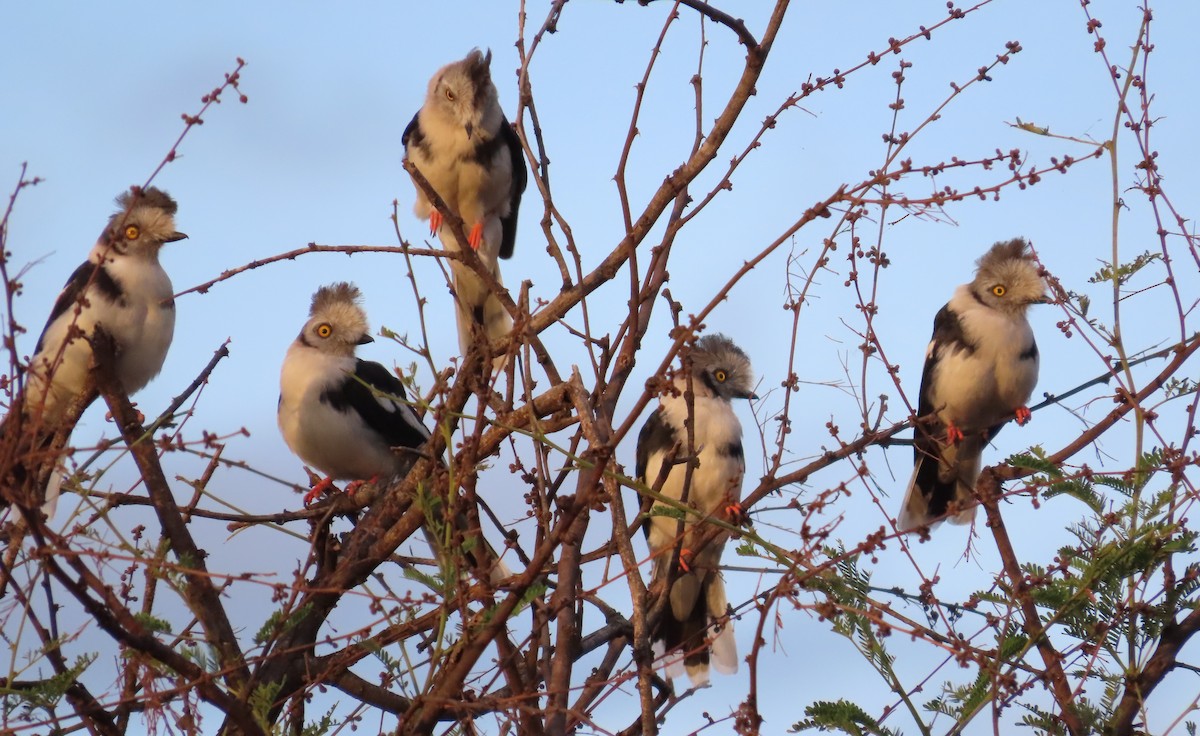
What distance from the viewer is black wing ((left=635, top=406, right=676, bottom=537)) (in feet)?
24.3

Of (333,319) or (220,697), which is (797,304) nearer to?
(220,697)

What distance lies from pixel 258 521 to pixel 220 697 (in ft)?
7.46

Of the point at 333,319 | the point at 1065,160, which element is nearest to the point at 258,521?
the point at 333,319

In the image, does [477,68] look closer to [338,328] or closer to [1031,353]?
[338,328]

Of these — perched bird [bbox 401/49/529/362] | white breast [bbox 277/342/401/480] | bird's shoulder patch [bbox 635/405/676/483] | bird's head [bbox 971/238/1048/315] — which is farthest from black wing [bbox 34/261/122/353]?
bird's head [bbox 971/238/1048/315]

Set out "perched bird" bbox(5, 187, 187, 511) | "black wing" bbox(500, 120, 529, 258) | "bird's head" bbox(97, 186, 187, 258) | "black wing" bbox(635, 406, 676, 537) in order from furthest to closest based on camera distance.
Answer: "black wing" bbox(500, 120, 529, 258) < "black wing" bbox(635, 406, 676, 537) < "bird's head" bbox(97, 186, 187, 258) < "perched bird" bbox(5, 187, 187, 511)

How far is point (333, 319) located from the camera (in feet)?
26.7

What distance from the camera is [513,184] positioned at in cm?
888

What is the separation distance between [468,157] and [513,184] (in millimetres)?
560

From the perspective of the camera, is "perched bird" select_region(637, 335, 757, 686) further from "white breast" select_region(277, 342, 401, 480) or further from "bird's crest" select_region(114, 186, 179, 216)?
"bird's crest" select_region(114, 186, 179, 216)

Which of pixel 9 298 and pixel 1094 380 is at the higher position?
pixel 1094 380

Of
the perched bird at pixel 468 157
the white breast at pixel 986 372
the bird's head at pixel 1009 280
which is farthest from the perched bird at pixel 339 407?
the bird's head at pixel 1009 280

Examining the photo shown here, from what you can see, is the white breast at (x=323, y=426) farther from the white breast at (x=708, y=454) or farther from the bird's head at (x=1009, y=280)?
the bird's head at (x=1009, y=280)

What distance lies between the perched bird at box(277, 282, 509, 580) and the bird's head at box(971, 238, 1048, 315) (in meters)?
3.36
